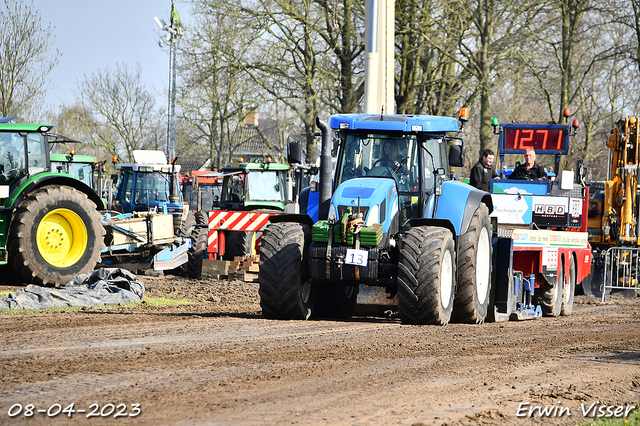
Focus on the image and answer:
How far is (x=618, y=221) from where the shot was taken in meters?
17.2

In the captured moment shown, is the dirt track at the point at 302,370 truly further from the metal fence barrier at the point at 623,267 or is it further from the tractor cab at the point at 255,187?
the tractor cab at the point at 255,187

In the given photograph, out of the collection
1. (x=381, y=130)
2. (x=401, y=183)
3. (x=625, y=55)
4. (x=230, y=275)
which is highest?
(x=625, y=55)

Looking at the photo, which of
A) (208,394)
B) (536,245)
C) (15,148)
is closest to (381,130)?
(536,245)

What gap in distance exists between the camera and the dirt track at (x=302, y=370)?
4906mm

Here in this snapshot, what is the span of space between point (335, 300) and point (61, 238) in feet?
16.8

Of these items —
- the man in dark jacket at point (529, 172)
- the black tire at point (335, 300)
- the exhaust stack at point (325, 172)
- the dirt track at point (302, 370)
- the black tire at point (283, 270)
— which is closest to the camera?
the dirt track at point (302, 370)

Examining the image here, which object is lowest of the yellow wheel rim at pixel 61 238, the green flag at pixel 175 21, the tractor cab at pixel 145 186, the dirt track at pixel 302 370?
the dirt track at pixel 302 370

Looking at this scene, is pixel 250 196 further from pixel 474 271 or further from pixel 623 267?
pixel 474 271

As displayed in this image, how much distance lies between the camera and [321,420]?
4.66m

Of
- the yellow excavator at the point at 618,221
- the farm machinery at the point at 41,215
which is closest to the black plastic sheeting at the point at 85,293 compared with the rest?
the farm machinery at the point at 41,215

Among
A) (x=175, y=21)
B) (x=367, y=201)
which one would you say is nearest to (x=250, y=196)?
(x=367, y=201)

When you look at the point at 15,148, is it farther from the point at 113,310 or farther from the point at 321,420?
the point at 321,420

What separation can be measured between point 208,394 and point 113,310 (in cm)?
594

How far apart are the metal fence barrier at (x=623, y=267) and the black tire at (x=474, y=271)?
6.99 m
